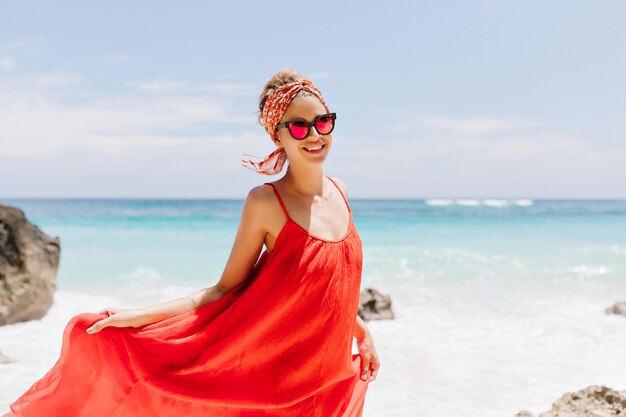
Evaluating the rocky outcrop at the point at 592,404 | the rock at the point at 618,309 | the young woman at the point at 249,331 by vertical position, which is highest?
the young woman at the point at 249,331

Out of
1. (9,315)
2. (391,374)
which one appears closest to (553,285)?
(391,374)

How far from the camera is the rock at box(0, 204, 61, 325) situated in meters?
7.11

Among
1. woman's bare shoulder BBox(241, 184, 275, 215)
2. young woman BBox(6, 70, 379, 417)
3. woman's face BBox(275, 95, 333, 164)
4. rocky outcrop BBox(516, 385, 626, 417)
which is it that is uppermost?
woman's face BBox(275, 95, 333, 164)

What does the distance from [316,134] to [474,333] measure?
17.8ft

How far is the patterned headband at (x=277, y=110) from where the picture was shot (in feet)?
8.88

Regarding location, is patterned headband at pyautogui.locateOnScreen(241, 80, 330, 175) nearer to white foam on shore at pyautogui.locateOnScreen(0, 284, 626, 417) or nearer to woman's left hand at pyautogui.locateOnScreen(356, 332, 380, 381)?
woman's left hand at pyautogui.locateOnScreen(356, 332, 380, 381)

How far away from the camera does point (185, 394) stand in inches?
104

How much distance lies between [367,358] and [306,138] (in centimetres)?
122

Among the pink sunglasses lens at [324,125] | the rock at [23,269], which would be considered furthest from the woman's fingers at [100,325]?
the rock at [23,269]

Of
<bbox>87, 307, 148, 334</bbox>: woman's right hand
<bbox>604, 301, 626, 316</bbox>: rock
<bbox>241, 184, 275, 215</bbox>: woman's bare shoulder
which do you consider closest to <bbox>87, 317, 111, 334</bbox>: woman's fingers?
<bbox>87, 307, 148, 334</bbox>: woman's right hand

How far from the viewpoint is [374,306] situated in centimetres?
782

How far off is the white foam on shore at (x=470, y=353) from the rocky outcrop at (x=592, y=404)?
90 cm

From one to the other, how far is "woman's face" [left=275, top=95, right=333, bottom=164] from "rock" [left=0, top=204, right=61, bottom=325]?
565cm

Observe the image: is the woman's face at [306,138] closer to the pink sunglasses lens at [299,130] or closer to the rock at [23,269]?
the pink sunglasses lens at [299,130]
